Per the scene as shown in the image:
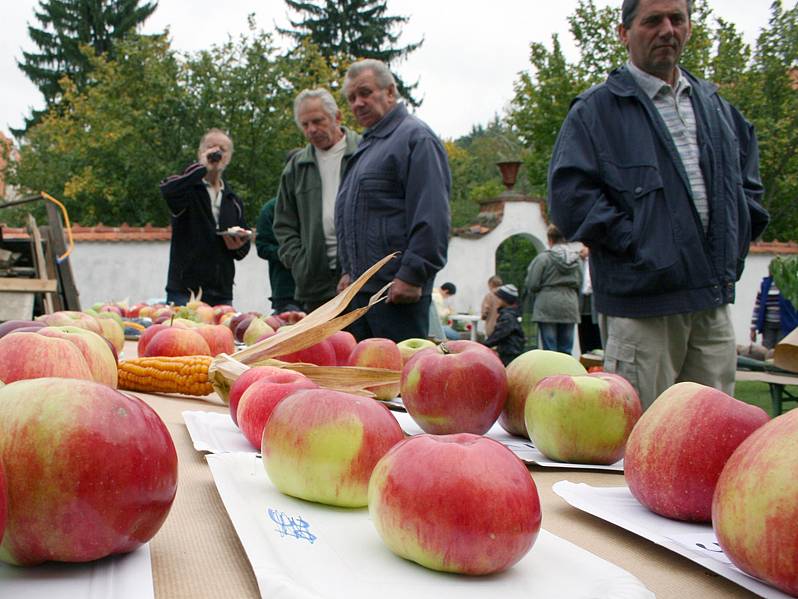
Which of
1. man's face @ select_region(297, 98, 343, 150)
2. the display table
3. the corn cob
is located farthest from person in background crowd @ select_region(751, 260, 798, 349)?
the display table

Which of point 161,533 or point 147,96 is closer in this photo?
point 161,533

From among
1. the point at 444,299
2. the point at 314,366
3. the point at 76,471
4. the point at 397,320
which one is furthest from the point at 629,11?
the point at 444,299

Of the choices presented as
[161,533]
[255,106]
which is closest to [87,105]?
[255,106]

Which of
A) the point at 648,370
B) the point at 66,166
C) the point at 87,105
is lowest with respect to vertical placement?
the point at 648,370

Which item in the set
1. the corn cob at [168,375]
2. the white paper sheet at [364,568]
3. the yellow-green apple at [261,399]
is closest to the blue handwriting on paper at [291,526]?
the white paper sheet at [364,568]

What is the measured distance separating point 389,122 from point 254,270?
32.0ft

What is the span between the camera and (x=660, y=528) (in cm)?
81

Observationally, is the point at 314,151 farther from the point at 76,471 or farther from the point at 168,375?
the point at 76,471

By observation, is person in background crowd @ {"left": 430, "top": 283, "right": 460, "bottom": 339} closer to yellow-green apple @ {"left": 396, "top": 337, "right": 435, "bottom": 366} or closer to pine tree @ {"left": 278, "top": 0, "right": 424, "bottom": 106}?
yellow-green apple @ {"left": 396, "top": 337, "right": 435, "bottom": 366}

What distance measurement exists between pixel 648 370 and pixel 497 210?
11819mm

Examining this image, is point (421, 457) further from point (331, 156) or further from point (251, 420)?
point (331, 156)

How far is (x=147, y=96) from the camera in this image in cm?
1858

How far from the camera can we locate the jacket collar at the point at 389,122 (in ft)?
10.5

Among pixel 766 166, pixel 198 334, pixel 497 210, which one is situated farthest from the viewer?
pixel 766 166
